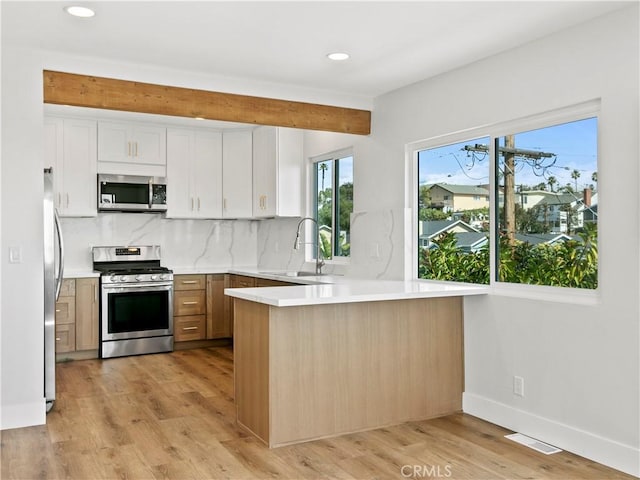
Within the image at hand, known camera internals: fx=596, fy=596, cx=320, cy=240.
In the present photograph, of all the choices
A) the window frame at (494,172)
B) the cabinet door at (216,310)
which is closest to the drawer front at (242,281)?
the cabinet door at (216,310)

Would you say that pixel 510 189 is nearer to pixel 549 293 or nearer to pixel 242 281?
pixel 549 293

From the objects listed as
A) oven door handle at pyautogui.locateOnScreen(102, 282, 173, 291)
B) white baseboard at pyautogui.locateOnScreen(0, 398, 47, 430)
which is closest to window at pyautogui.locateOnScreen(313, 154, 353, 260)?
oven door handle at pyautogui.locateOnScreen(102, 282, 173, 291)

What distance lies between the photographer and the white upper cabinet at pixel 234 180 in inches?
259

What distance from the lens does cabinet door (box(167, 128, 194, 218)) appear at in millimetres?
6328

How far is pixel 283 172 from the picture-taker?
234 inches

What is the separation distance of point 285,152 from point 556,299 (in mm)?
3311

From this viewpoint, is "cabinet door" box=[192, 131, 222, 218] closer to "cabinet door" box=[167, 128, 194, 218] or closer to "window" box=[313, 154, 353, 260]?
"cabinet door" box=[167, 128, 194, 218]

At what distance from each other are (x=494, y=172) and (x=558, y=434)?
1634 millimetres

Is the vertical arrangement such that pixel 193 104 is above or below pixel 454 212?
above

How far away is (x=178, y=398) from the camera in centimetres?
430

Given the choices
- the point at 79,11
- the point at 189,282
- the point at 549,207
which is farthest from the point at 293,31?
the point at 189,282

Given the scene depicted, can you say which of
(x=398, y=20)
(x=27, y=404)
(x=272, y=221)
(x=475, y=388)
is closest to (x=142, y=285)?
(x=272, y=221)

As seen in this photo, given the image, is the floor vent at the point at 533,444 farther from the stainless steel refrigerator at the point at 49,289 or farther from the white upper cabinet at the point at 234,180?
the white upper cabinet at the point at 234,180

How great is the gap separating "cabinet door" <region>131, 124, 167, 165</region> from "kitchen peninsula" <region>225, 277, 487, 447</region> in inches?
119
